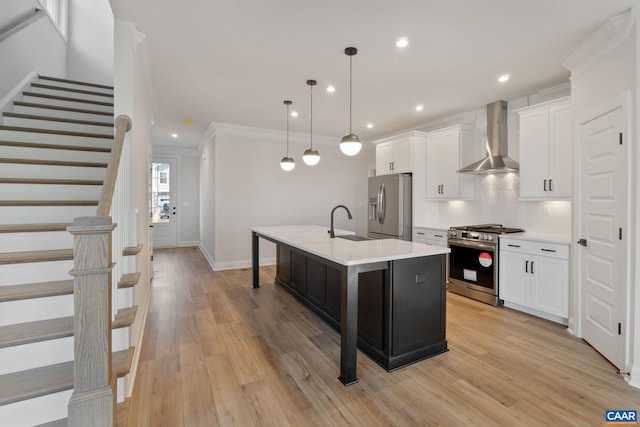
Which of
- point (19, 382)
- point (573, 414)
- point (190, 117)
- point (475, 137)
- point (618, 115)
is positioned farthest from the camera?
point (190, 117)

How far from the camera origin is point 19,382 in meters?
1.55

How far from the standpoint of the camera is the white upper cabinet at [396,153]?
519 cm

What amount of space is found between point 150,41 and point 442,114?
4220mm

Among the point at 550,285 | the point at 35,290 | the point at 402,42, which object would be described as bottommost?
the point at 550,285

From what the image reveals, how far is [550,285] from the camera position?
127 inches

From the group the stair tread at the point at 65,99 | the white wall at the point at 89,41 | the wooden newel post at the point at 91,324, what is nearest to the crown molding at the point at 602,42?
the wooden newel post at the point at 91,324

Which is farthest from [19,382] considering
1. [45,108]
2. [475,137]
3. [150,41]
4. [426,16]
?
[475,137]

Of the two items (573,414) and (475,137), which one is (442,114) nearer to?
(475,137)

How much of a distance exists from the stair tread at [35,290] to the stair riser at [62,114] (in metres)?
2.31

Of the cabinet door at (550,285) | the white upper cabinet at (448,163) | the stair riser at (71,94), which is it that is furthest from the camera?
the white upper cabinet at (448,163)

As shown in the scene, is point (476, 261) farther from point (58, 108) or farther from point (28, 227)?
point (58, 108)

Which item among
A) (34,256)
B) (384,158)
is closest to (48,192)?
(34,256)

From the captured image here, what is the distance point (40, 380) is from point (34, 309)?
0.49 m

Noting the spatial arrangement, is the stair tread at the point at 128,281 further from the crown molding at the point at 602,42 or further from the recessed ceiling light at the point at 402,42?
the crown molding at the point at 602,42
